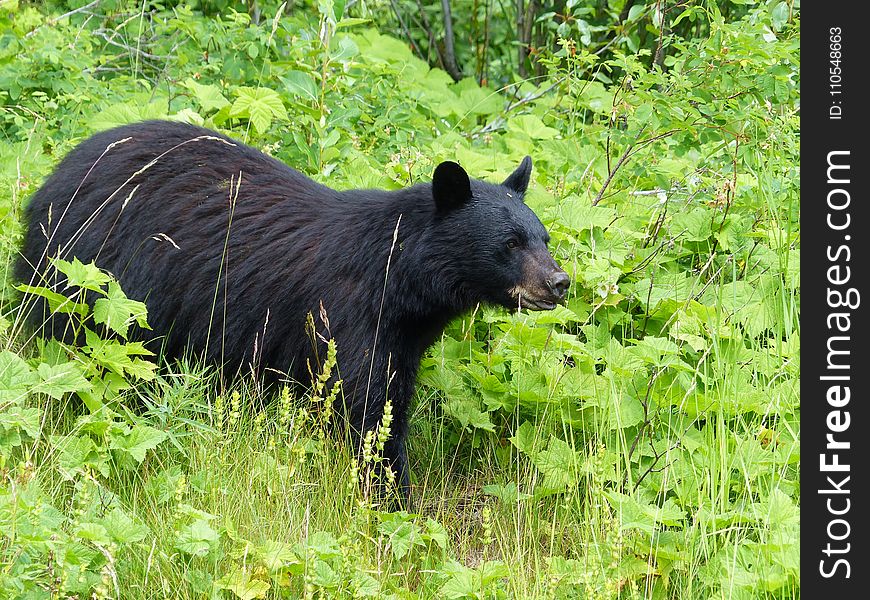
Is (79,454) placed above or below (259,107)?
below

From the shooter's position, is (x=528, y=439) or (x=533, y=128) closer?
(x=528, y=439)

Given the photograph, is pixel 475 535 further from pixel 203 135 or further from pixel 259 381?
pixel 203 135

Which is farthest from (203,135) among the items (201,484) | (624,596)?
(624,596)

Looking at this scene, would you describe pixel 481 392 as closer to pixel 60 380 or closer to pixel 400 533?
pixel 400 533

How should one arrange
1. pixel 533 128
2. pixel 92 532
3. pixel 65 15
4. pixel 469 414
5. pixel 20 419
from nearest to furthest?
1. pixel 92 532
2. pixel 20 419
3. pixel 469 414
4. pixel 533 128
5. pixel 65 15

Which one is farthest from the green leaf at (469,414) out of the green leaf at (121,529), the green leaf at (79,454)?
the green leaf at (121,529)

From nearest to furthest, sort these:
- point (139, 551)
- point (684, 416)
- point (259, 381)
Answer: point (139, 551), point (684, 416), point (259, 381)

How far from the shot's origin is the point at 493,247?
4301 millimetres

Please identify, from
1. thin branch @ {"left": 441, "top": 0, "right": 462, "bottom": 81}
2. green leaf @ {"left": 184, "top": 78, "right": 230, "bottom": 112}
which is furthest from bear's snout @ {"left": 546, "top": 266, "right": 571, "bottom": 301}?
thin branch @ {"left": 441, "top": 0, "right": 462, "bottom": 81}

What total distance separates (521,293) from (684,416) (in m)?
0.84

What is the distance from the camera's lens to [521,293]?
4277 mm

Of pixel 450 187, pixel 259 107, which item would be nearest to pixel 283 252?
pixel 450 187

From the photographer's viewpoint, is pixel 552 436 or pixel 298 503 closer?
pixel 298 503

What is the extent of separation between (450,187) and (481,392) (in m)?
0.96
